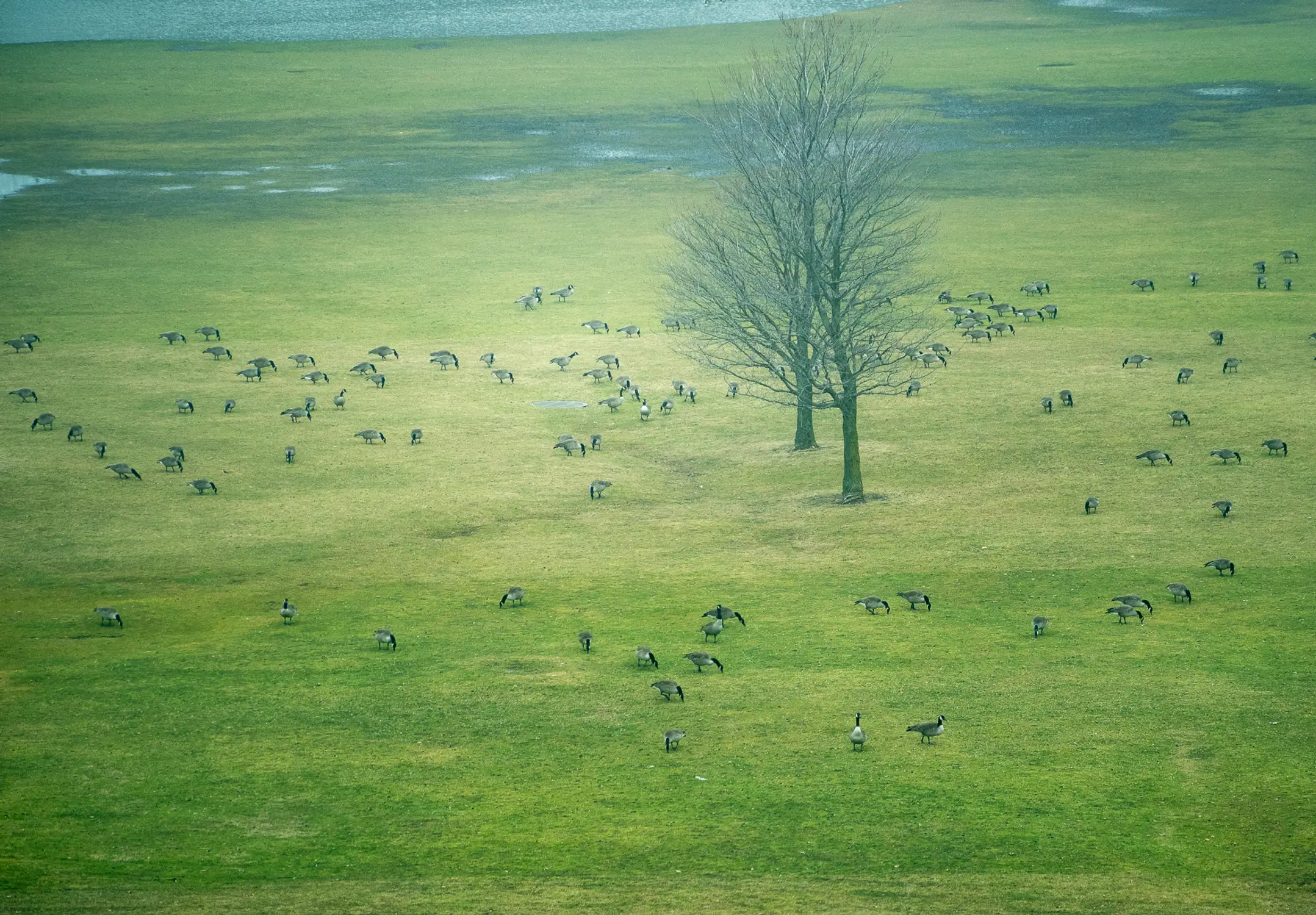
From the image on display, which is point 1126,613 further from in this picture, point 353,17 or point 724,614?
point 353,17

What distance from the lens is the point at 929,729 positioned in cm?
2430

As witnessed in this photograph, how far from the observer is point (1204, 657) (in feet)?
90.5

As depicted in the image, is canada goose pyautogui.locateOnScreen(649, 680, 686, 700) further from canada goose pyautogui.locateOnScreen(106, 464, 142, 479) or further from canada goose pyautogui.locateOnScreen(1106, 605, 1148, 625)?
canada goose pyautogui.locateOnScreen(106, 464, 142, 479)

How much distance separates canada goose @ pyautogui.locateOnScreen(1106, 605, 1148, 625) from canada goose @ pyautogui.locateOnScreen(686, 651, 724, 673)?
9029mm

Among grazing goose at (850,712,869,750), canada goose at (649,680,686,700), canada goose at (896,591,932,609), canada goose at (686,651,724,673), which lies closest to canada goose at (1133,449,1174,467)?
canada goose at (896,591,932,609)

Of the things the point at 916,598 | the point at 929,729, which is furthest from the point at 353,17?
the point at 929,729

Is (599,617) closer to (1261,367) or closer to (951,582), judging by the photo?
(951,582)

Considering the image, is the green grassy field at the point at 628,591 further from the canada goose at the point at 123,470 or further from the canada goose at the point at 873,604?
the canada goose at the point at 123,470

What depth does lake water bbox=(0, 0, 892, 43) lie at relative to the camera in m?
142

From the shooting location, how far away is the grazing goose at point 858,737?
79.4 ft

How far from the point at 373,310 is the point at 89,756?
1691 inches

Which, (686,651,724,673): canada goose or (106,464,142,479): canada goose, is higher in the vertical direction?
(106,464,142,479): canada goose

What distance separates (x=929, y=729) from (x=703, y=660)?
5.27m

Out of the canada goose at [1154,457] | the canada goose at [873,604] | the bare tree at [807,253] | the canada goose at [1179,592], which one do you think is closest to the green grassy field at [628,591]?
the canada goose at [873,604]
